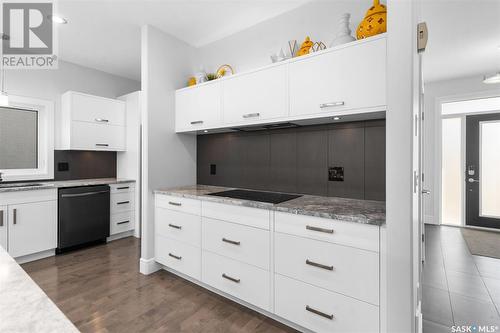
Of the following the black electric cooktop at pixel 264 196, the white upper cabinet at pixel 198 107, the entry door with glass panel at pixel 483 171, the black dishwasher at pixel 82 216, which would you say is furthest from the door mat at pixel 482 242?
the black dishwasher at pixel 82 216

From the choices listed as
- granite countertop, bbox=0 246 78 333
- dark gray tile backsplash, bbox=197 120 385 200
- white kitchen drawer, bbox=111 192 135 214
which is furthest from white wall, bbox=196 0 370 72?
granite countertop, bbox=0 246 78 333

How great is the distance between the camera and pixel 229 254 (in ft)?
6.86

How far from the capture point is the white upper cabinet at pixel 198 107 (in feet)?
8.42

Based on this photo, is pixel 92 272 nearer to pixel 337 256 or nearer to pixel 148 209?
pixel 148 209

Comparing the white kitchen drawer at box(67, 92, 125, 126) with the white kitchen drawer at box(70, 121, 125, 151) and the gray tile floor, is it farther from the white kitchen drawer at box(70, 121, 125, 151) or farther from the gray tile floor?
the gray tile floor

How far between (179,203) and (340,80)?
5.89ft

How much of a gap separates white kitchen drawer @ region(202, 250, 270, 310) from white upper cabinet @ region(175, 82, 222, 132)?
51.4 inches

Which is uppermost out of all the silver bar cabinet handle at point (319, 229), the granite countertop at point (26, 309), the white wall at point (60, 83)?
the white wall at point (60, 83)

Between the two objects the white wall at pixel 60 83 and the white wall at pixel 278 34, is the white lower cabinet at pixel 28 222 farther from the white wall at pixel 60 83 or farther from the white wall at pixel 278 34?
the white wall at pixel 278 34

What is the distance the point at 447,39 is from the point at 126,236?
207 inches

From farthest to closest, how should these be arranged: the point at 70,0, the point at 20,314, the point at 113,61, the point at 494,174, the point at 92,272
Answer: the point at 494,174, the point at 113,61, the point at 92,272, the point at 70,0, the point at 20,314

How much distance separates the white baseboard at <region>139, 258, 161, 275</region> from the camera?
2688 mm

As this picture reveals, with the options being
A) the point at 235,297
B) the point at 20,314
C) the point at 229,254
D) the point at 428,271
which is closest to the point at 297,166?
the point at 229,254

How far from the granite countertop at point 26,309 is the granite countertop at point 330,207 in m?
1.40
